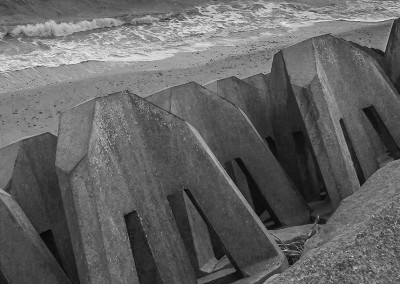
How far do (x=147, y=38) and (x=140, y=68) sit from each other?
3.65 metres

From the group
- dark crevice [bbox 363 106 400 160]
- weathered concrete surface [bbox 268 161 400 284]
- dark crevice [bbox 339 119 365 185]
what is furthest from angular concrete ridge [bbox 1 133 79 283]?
dark crevice [bbox 363 106 400 160]

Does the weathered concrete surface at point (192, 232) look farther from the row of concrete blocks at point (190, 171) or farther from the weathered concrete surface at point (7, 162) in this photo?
the weathered concrete surface at point (7, 162)

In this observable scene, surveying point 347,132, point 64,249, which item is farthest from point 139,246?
point 347,132

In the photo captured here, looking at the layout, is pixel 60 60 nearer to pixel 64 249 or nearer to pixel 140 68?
pixel 140 68

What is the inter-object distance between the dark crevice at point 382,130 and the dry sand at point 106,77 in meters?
4.09

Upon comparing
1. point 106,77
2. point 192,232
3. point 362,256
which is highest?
point 362,256

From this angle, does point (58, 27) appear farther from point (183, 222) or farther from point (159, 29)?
point (183, 222)

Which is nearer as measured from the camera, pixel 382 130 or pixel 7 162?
pixel 7 162

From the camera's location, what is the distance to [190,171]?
3598 mm

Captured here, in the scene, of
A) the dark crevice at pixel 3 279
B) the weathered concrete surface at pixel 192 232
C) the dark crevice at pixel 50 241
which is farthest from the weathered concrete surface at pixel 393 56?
the dark crevice at pixel 3 279

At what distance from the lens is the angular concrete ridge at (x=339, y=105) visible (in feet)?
13.8

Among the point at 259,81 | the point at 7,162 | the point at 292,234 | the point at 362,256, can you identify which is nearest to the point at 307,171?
the point at 259,81

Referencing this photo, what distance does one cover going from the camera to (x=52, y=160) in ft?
11.7

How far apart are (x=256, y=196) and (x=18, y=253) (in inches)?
76.5
